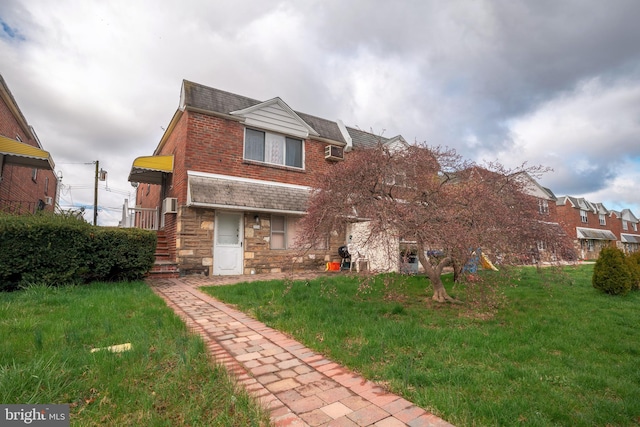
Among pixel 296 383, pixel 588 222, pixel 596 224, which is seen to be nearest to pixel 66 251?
pixel 296 383

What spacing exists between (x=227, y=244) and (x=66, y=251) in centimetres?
454

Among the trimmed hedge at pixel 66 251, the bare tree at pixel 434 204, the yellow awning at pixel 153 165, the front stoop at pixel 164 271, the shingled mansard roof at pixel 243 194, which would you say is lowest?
the front stoop at pixel 164 271

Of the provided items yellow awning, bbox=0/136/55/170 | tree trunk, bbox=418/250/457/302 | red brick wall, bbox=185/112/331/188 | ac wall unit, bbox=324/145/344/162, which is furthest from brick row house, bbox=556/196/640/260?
yellow awning, bbox=0/136/55/170

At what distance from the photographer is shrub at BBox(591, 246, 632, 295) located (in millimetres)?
8047

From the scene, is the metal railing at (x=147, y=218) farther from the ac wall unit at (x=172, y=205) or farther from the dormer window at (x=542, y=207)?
the dormer window at (x=542, y=207)

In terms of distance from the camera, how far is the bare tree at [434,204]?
5.01 m

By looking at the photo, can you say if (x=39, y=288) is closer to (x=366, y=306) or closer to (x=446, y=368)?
(x=366, y=306)

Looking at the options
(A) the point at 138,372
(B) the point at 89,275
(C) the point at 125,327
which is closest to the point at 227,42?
(B) the point at 89,275

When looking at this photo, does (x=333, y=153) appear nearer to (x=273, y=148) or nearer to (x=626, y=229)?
(x=273, y=148)

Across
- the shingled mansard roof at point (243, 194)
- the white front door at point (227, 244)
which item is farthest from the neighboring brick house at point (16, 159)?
the white front door at point (227, 244)

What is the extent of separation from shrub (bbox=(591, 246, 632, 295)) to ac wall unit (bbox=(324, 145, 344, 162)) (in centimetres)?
907

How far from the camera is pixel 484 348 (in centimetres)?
397

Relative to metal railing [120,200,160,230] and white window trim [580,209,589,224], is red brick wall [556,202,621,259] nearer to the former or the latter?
white window trim [580,209,589,224]

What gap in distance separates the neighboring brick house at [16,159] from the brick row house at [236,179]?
9.83 feet
